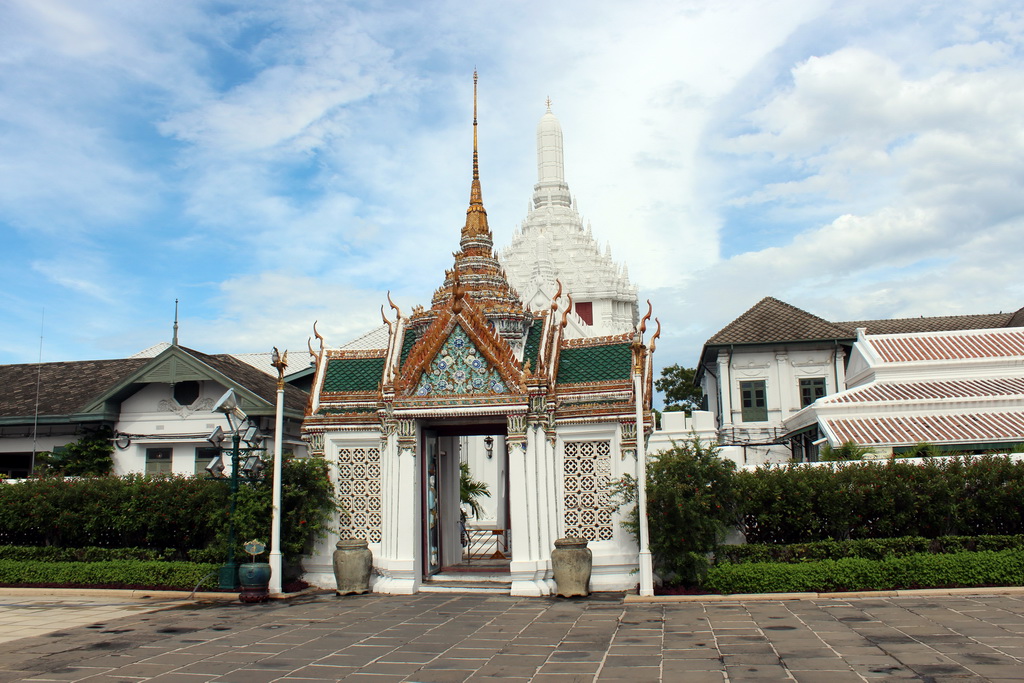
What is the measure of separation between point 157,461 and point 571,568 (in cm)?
1313

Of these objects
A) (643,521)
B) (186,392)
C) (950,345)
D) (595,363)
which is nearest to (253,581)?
(643,521)

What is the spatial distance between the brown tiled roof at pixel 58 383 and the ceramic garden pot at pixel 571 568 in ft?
43.6

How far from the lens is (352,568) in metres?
13.8

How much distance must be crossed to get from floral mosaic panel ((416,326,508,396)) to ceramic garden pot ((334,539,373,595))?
288 cm

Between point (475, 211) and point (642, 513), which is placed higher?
point (475, 211)

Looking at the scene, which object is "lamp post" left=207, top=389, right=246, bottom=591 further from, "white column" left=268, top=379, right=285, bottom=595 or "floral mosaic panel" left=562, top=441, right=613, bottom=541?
"floral mosaic panel" left=562, top=441, right=613, bottom=541

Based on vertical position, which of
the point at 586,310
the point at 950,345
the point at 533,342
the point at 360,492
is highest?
the point at 586,310

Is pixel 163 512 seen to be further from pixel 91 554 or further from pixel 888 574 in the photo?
pixel 888 574

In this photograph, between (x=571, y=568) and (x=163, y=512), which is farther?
(x=163, y=512)

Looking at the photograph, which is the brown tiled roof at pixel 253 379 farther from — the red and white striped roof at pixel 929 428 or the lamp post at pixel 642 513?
the red and white striped roof at pixel 929 428

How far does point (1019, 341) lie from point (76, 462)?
25.9m

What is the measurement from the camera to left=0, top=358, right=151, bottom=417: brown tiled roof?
2145cm

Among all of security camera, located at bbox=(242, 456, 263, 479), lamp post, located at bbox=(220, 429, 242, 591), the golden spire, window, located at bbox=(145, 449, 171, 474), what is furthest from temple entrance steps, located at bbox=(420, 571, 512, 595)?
window, located at bbox=(145, 449, 171, 474)

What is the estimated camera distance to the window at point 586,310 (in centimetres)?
5031
